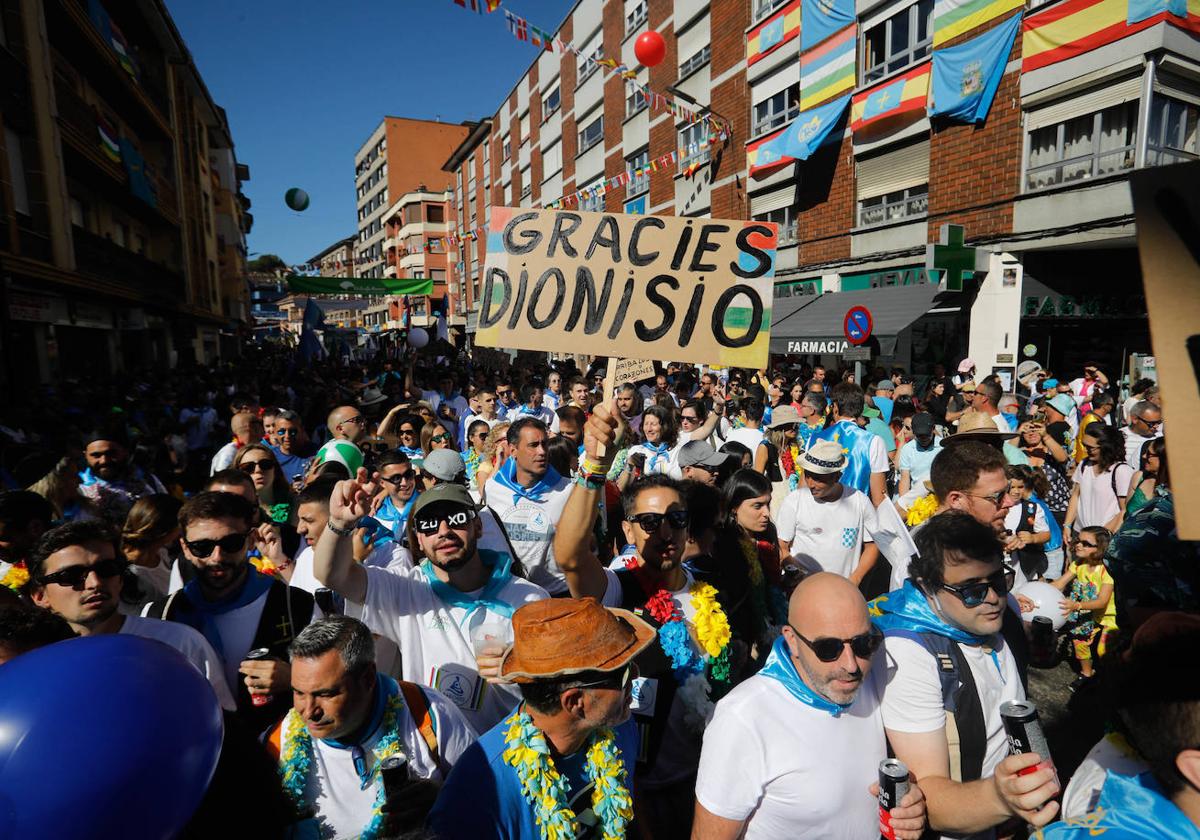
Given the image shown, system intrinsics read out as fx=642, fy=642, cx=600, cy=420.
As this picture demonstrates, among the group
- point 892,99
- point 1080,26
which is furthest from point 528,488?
point 892,99

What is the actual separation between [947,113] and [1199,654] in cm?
1554

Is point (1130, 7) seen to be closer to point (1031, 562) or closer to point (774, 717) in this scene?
point (1031, 562)

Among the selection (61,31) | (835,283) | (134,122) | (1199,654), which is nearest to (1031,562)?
(1199,654)

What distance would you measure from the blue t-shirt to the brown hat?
21 centimetres

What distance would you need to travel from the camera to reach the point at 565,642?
5.89 ft

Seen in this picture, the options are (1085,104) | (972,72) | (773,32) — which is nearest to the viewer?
(1085,104)

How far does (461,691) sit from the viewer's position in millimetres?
2602

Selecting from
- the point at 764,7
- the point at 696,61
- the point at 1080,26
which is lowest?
the point at 1080,26

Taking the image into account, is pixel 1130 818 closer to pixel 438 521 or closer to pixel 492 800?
pixel 492 800

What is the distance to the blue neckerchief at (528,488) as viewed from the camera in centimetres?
404

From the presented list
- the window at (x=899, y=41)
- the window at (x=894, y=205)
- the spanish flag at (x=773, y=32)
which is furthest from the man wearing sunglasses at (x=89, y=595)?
the spanish flag at (x=773, y=32)

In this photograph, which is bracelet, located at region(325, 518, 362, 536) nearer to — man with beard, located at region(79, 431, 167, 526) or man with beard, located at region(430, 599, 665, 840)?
man with beard, located at region(430, 599, 665, 840)

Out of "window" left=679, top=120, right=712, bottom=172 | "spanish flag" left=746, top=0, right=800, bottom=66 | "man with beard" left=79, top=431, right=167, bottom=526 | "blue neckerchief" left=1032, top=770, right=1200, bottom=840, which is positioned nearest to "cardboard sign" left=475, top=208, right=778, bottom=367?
"blue neckerchief" left=1032, top=770, right=1200, bottom=840

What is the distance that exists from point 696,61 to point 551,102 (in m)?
15.1
